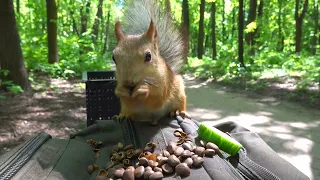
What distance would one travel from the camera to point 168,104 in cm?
206

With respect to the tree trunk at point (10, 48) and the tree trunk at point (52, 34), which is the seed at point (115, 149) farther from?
the tree trunk at point (52, 34)

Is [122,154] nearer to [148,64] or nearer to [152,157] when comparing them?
[152,157]

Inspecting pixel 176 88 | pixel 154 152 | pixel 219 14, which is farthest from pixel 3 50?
pixel 219 14

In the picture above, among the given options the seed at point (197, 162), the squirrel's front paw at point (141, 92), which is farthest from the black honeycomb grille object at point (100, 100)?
the seed at point (197, 162)

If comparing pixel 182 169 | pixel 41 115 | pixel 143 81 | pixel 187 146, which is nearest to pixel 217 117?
pixel 41 115

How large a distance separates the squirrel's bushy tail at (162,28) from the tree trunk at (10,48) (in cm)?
318

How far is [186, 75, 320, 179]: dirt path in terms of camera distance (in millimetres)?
3135

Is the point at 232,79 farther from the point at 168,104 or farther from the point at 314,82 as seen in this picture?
the point at 168,104

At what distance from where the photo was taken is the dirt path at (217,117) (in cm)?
321

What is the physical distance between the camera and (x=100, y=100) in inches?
99.2

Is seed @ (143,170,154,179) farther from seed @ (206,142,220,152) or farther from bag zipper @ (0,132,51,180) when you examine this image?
bag zipper @ (0,132,51,180)

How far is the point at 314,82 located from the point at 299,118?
2166mm

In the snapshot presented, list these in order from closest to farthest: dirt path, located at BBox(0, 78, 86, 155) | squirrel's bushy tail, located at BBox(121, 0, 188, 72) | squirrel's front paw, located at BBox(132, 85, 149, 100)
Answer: squirrel's front paw, located at BBox(132, 85, 149, 100) < squirrel's bushy tail, located at BBox(121, 0, 188, 72) < dirt path, located at BBox(0, 78, 86, 155)

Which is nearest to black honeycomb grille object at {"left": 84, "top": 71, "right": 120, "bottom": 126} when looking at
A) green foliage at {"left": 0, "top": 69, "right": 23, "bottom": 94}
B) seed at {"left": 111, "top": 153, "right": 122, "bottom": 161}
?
seed at {"left": 111, "top": 153, "right": 122, "bottom": 161}
